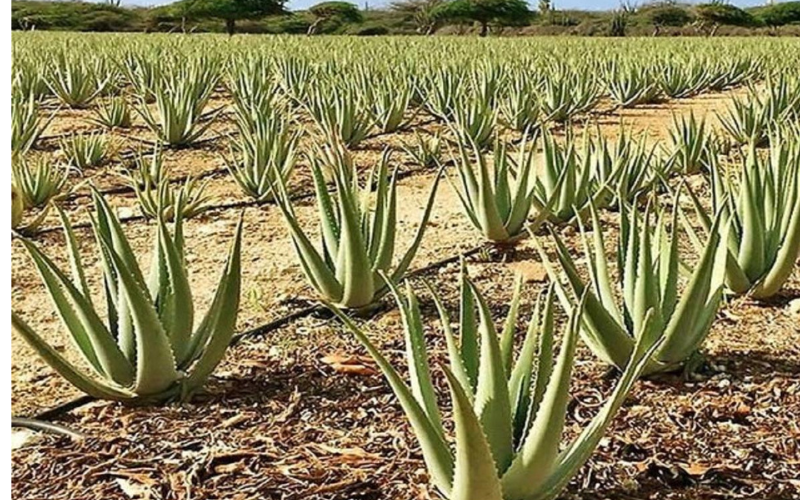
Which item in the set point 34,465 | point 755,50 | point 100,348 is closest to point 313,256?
point 100,348

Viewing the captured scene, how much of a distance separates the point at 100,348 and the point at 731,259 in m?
1.66

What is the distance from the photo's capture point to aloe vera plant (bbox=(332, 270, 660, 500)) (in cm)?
121

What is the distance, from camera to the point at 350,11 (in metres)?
46.7

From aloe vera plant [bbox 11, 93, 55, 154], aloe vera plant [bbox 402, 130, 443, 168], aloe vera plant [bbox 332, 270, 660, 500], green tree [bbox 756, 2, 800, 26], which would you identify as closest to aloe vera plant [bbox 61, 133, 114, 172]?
aloe vera plant [bbox 11, 93, 55, 154]

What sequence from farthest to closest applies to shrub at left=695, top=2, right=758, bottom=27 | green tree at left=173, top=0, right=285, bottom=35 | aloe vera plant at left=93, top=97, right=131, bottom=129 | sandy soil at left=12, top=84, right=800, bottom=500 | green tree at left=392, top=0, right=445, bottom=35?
green tree at left=392, top=0, right=445, bottom=35, shrub at left=695, top=2, right=758, bottom=27, green tree at left=173, top=0, right=285, bottom=35, aloe vera plant at left=93, top=97, right=131, bottom=129, sandy soil at left=12, top=84, right=800, bottom=500

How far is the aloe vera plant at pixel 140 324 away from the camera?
168 centimetres

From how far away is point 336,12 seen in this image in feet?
149

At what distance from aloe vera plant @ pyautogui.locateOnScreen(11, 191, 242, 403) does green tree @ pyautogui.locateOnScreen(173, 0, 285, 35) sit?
116ft

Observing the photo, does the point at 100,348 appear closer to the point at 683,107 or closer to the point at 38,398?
the point at 38,398

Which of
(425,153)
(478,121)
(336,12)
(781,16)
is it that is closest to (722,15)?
(781,16)

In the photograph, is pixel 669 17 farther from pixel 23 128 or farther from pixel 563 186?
pixel 563 186

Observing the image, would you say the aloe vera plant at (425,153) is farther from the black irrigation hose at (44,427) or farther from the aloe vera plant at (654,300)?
the black irrigation hose at (44,427)

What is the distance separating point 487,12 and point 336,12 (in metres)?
8.80

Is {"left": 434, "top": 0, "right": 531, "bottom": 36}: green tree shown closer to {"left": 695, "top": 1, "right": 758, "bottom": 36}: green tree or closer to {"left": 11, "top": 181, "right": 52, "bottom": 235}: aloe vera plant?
{"left": 695, "top": 1, "right": 758, "bottom": 36}: green tree
